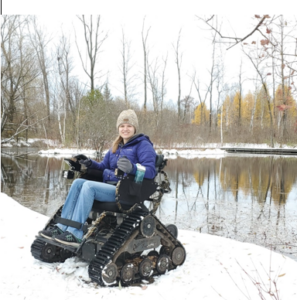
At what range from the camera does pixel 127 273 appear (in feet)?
8.44

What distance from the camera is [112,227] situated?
302 cm

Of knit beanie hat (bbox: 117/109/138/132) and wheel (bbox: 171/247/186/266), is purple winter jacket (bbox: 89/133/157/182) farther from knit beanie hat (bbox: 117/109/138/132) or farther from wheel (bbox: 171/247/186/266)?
wheel (bbox: 171/247/186/266)

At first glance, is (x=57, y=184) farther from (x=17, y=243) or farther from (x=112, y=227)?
(x=112, y=227)

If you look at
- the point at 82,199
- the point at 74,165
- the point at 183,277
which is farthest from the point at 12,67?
the point at 183,277

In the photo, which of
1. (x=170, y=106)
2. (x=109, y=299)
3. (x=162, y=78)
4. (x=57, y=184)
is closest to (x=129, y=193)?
(x=109, y=299)

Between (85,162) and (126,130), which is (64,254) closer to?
(85,162)

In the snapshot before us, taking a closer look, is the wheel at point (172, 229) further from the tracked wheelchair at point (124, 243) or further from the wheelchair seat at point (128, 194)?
the wheelchair seat at point (128, 194)

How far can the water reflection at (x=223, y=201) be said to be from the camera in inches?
183

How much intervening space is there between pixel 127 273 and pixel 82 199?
2.04 ft

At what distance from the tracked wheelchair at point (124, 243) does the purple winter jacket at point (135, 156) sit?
102 millimetres

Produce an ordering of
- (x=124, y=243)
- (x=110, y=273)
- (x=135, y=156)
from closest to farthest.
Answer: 1. (x=110, y=273)
2. (x=124, y=243)
3. (x=135, y=156)

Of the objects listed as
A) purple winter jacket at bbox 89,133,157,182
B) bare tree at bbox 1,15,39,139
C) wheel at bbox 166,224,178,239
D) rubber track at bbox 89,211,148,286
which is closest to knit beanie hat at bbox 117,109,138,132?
purple winter jacket at bbox 89,133,157,182

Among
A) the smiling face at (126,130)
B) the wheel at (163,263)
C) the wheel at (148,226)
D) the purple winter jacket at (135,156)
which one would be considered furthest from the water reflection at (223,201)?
the smiling face at (126,130)

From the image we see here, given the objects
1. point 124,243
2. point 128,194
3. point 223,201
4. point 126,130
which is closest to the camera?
point 124,243
